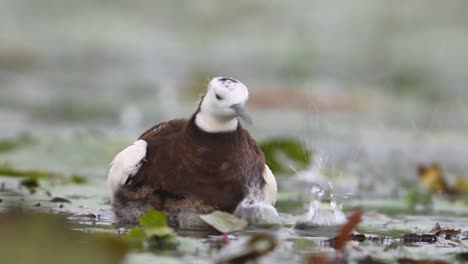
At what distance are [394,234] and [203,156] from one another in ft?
4.58

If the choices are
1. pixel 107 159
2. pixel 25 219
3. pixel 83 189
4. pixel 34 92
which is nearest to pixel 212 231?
pixel 25 219

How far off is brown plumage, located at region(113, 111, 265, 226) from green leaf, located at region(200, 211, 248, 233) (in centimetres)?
25

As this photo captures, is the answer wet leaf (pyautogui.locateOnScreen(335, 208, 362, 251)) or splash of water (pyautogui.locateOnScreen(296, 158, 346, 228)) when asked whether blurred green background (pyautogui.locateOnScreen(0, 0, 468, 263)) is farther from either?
wet leaf (pyautogui.locateOnScreen(335, 208, 362, 251))

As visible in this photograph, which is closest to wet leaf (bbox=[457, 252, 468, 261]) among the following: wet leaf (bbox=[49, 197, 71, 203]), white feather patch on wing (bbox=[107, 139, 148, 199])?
white feather patch on wing (bbox=[107, 139, 148, 199])

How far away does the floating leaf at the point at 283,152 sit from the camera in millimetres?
11301

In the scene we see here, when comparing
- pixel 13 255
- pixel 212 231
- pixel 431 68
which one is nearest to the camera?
pixel 13 255

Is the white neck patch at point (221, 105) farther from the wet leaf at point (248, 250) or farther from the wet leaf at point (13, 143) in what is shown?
the wet leaf at point (13, 143)

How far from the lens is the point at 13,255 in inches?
230

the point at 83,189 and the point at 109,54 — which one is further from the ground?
the point at 109,54

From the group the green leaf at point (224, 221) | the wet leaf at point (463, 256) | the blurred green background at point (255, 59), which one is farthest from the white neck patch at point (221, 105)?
the blurred green background at point (255, 59)

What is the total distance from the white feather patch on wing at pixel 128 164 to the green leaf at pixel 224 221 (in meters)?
0.72

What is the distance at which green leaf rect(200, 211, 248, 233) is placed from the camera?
697cm

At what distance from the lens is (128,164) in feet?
24.8

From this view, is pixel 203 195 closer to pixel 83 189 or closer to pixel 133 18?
pixel 83 189
